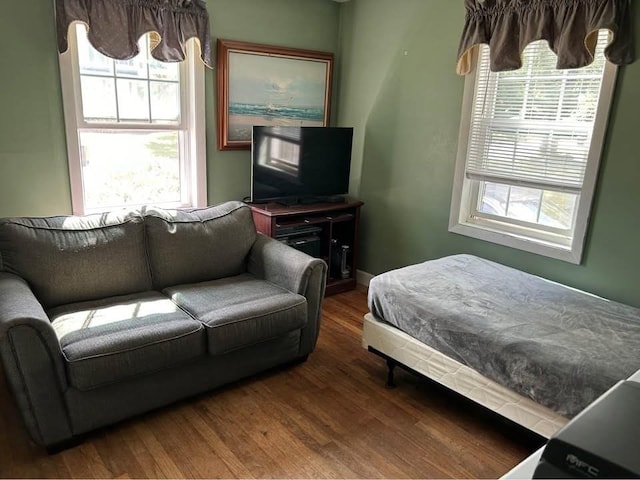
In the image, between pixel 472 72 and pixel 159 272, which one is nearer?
pixel 159 272

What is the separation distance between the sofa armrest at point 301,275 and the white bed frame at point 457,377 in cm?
32

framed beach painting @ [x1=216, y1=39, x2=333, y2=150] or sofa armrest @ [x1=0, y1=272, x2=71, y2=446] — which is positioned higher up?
framed beach painting @ [x1=216, y1=39, x2=333, y2=150]

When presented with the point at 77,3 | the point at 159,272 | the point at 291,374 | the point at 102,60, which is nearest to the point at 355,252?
the point at 291,374

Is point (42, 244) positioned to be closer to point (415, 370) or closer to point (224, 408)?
point (224, 408)

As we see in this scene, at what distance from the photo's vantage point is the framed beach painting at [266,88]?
3541mm

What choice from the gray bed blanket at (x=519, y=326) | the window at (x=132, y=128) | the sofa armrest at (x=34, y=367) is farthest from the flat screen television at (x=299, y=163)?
the sofa armrest at (x=34, y=367)

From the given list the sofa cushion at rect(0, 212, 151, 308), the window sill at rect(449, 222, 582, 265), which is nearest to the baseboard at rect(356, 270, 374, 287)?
the window sill at rect(449, 222, 582, 265)

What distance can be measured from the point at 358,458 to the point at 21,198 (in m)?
2.48

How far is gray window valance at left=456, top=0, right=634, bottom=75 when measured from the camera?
2463mm

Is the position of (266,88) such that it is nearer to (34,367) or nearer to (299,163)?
(299,163)

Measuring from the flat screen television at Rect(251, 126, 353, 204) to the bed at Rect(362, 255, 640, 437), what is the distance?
1319 millimetres

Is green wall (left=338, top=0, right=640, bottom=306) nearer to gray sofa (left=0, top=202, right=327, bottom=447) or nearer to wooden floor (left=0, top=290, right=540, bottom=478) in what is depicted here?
wooden floor (left=0, top=290, right=540, bottom=478)

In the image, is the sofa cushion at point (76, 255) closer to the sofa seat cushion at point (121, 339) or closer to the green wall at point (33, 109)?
the sofa seat cushion at point (121, 339)

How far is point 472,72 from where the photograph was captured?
317 centimetres
